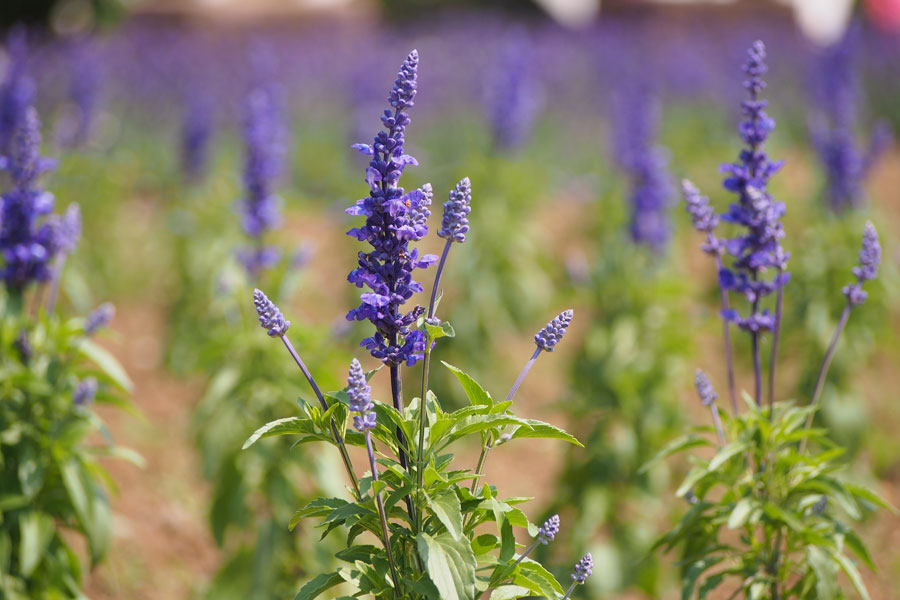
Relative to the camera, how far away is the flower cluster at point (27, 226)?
340 centimetres

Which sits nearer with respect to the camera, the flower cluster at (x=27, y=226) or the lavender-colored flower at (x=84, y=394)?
the lavender-colored flower at (x=84, y=394)

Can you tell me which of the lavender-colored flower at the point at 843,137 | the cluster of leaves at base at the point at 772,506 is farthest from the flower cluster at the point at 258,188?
the lavender-colored flower at the point at 843,137

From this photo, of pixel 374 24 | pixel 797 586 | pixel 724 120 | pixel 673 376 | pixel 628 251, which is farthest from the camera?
pixel 374 24

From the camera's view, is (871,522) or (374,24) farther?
(374,24)

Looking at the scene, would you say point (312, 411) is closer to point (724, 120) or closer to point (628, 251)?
point (628, 251)

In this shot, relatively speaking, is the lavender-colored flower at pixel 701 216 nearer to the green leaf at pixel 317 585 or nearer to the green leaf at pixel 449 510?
the green leaf at pixel 449 510

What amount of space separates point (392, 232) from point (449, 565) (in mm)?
766

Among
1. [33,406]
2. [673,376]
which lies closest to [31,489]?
[33,406]

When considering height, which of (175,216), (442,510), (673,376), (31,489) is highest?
(442,510)

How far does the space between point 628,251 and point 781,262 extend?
2600 mm

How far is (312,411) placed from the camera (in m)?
2.12

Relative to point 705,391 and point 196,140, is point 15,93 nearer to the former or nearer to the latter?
point 196,140

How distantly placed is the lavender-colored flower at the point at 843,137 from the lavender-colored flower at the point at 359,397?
430 cm

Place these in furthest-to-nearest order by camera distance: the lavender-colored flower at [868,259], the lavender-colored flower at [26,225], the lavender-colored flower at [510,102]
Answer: the lavender-colored flower at [510,102]
the lavender-colored flower at [26,225]
the lavender-colored flower at [868,259]
